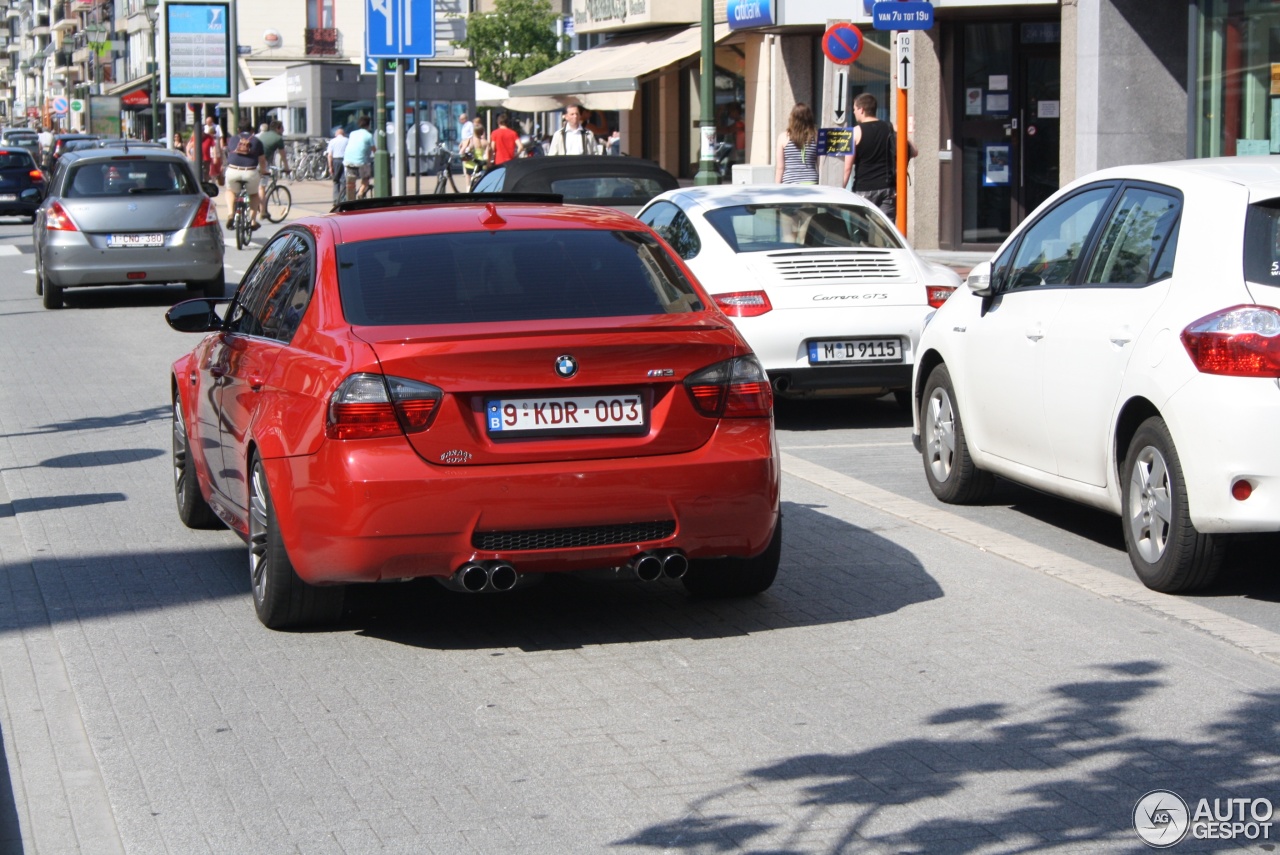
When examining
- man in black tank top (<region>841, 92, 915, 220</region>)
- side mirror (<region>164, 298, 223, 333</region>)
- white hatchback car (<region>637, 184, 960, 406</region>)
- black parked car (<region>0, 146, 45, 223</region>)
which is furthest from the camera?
black parked car (<region>0, 146, 45, 223</region>)

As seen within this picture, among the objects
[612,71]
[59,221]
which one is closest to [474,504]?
[59,221]

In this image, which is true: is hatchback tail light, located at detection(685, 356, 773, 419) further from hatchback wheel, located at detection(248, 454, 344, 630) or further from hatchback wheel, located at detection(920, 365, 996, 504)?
hatchback wheel, located at detection(920, 365, 996, 504)

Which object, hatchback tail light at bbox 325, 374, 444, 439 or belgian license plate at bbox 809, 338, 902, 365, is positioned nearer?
hatchback tail light at bbox 325, 374, 444, 439

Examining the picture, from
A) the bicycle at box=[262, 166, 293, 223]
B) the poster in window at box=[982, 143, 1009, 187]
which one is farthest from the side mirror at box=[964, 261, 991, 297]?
the bicycle at box=[262, 166, 293, 223]

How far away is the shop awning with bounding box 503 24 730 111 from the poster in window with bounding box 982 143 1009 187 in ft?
27.0

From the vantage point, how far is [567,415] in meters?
6.09

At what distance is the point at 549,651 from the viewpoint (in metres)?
6.36

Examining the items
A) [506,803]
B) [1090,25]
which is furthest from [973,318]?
[1090,25]

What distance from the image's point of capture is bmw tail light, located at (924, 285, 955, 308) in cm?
1180

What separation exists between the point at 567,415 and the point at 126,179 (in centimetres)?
1604

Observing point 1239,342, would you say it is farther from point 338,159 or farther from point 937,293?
point 338,159

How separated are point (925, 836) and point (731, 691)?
1418mm

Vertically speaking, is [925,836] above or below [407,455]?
below

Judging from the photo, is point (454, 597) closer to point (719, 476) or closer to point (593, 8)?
point (719, 476)
